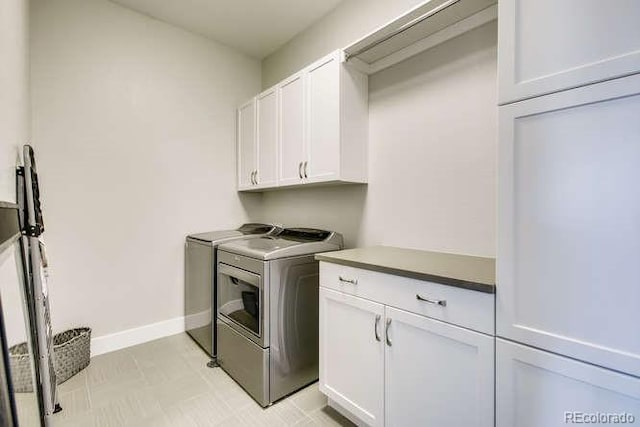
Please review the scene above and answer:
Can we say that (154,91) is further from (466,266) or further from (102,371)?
(466,266)

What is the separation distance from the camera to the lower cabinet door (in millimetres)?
1058

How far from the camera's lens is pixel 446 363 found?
1.15 metres

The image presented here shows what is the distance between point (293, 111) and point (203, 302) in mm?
1732

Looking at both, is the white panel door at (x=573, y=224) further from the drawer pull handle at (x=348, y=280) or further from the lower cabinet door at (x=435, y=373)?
the drawer pull handle at (x=348, y=280)

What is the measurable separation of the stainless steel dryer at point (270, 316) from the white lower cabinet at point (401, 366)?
0.89ft

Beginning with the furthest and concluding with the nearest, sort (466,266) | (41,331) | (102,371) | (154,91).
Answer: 1. (154,91)
2. (102,371)
3. (466,266)
4. (41,331)

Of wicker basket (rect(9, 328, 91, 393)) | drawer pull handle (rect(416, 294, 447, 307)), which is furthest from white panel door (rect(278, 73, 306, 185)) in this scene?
wicker basket (rect(9, 328, 91, 393))

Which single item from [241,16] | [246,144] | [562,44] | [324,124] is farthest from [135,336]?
[562,44]

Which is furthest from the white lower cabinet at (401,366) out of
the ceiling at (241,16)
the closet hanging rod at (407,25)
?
the ceiling at (241,16)

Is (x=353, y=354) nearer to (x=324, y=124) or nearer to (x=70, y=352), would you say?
(x=324, y=124)

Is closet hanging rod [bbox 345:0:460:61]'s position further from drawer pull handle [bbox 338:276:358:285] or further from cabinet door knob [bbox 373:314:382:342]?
cabinet door knob [bbox 373:314:382:342]

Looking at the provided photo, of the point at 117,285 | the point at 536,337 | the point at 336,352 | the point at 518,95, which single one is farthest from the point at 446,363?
the point at 117,285

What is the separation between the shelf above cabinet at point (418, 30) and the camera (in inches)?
58.9

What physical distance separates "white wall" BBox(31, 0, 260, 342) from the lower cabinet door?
2183 mm
